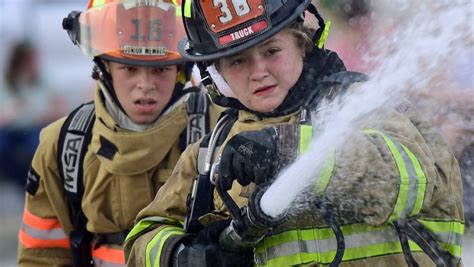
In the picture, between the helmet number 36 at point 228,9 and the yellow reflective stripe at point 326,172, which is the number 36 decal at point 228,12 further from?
the yellow reflective stripe at point 326,172

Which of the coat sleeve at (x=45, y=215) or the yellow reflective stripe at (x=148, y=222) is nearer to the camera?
the yellow reflective stripe at (x=148, y=222)

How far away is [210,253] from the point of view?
316 centimetres

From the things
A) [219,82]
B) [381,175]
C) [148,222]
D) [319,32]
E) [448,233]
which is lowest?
[448,233]

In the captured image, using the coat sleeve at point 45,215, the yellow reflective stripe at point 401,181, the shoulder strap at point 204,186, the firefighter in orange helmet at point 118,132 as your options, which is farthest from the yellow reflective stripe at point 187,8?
the coat sleeve at point 45,215

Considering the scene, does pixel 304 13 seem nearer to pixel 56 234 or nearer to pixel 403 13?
pixel 403 13

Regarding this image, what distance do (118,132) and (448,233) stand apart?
78.0 inches

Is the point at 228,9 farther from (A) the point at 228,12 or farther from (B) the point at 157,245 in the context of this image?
(B) the point at 157,245

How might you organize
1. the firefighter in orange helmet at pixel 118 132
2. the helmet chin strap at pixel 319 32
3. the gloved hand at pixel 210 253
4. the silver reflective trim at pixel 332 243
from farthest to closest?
the firefighter in orange helmet at pixel 118 132
the helmet chin strap at pixel 319 32
the gloved hand at pixel 210 253
the silver reflective trim at pixel 332 243

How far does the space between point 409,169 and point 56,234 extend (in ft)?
8.16

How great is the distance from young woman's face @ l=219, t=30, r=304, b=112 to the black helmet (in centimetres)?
5

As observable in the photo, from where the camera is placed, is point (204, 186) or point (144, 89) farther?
point (144, 89)

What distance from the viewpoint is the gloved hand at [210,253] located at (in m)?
3.15

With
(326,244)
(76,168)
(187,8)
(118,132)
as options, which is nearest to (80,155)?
(76,168)

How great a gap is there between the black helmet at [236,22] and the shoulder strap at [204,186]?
0.27 m
